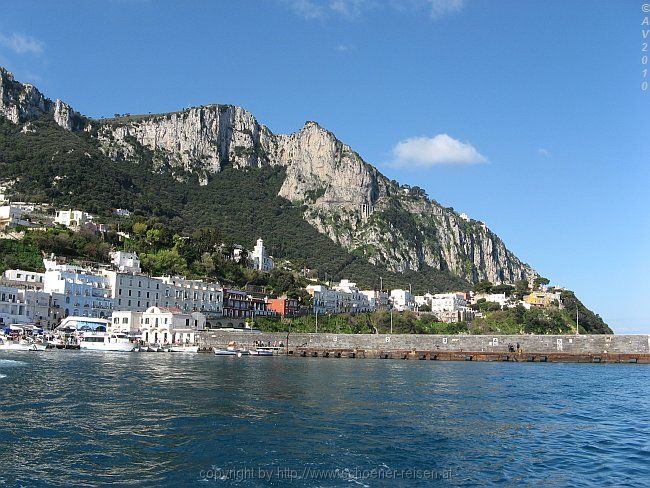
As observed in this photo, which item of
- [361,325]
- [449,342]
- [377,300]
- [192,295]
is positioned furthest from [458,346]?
[377,300]

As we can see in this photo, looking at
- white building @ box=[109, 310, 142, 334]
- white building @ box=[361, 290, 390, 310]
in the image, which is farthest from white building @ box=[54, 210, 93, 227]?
white building @ box=[361, 290, 390, 310]

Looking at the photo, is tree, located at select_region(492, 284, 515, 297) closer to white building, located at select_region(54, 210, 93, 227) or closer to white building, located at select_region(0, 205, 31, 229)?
white building, located at select_region(54, 210, 93, 227)

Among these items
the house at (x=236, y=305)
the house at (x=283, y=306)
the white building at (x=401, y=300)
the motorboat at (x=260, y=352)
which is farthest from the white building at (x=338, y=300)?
the motorboat at (x=260, y=352)

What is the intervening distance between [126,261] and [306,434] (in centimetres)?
9060

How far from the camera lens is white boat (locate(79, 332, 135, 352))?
81250 mm

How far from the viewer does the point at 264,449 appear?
20797mm

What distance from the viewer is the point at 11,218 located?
11425cm

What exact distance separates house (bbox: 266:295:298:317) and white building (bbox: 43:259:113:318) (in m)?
33.6

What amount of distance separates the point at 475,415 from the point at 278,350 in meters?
65.8

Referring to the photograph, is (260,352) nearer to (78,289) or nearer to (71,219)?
(78,289)

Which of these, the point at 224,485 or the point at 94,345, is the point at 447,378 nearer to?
the point at 224,485

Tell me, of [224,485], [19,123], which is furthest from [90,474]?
[19,123]

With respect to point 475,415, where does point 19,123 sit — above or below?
above

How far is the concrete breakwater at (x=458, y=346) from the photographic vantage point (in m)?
86.3
